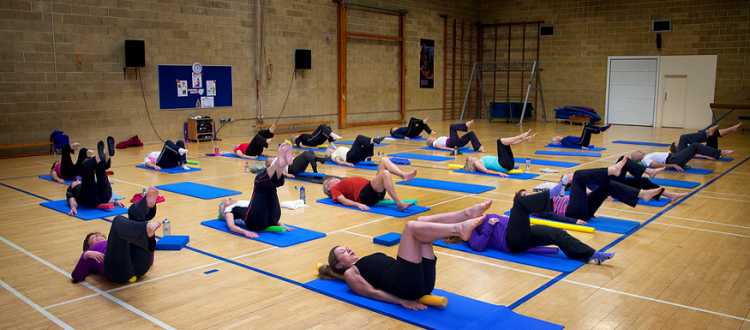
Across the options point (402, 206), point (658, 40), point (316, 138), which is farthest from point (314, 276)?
point (658, 40)

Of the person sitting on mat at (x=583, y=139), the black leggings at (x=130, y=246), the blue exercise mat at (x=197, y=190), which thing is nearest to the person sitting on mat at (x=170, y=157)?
the blue exercise mat at (x=197, y=190)

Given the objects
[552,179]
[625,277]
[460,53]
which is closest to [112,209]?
[625,277]

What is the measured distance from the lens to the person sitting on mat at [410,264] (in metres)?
3.21

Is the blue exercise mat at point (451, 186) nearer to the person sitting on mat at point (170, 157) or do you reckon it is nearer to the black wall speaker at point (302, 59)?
the person sitting on mat at point (170, 157)

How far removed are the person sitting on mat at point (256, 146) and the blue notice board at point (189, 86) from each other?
3.34 meters

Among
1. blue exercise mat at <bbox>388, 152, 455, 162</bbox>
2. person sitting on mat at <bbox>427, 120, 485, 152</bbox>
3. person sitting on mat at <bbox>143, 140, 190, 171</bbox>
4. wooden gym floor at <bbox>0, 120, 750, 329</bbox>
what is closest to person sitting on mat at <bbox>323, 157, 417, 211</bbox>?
wooden gym floor at <bbox>0, 120, 750, 329</bbox>

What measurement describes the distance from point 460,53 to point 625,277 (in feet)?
59.3

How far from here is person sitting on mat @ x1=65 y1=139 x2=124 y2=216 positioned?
6020 millimetres

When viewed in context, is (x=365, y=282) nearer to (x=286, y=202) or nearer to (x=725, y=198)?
(x=286, y=202)

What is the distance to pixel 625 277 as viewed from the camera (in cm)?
412

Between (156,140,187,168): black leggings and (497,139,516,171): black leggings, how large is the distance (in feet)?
17.1

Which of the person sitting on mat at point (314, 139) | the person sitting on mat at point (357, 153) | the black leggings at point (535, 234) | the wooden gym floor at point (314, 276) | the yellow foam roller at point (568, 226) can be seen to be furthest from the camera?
the person sitting on mat at point (314, 139)

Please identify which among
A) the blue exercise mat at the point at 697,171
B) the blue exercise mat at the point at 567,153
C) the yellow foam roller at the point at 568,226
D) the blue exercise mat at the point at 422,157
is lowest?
the yellow foam roller at the point at 568,226

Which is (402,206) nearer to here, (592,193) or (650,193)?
(592,193)
